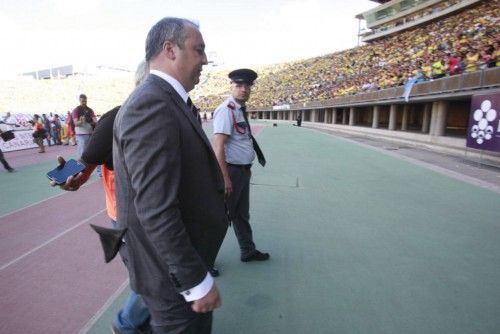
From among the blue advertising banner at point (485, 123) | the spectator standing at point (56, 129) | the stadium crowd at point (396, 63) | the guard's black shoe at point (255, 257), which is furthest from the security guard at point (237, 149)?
the spectator standing at point (56, 129)

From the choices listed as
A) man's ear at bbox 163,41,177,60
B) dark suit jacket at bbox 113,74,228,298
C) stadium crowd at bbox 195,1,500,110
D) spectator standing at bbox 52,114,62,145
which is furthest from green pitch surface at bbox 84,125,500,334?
spectator standing at bbox 52,114,62,145

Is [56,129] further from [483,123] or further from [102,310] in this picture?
[483,123]

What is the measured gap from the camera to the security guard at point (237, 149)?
3055 millimetres

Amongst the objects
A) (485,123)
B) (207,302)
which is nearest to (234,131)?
(207,302)

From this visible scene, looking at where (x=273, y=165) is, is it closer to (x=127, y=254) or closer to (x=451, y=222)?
(x=451, y=222)

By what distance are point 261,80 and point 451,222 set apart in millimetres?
62913

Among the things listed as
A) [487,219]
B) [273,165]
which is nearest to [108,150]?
[487,219]

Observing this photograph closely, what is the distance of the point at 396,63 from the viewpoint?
2822 cm

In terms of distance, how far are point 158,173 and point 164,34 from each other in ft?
2.04

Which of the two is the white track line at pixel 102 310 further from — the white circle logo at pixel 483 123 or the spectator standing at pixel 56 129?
the spectator standing at pixel 56 129

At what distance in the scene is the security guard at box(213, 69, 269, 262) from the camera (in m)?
3.05

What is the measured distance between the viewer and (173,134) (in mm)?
1210

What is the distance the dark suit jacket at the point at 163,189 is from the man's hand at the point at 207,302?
0.29ft

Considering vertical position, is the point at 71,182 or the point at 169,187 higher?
the point at 169,187
